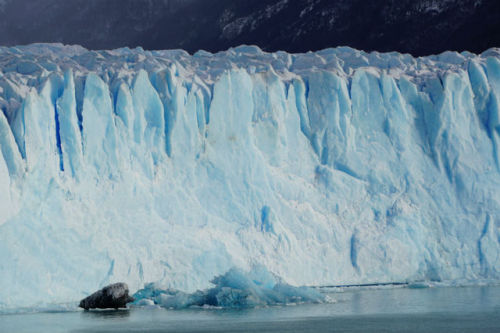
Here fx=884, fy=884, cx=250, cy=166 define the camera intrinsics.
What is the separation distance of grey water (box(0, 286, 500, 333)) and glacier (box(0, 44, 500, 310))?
5.30 feet

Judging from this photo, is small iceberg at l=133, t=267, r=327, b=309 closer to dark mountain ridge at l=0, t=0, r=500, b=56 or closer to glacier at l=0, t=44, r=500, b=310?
glacier at l=0, t=44, r=500, b=310

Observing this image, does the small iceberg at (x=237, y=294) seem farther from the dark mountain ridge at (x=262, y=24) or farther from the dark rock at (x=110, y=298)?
the dark mountain ridge at (x=262, y=24)

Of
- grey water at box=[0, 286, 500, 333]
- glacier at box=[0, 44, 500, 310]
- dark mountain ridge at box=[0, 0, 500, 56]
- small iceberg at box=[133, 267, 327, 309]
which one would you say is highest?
dark mountain ridge at box=[0, 0, 500, 56]

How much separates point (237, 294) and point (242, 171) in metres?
3.86

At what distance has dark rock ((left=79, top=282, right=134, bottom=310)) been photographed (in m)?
15.2

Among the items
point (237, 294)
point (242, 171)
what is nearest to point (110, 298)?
point (237, 294)

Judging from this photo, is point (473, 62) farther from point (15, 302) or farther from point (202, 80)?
point (15, 302)

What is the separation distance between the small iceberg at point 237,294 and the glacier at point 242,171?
512 millimetres

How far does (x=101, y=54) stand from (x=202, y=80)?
2786 mm

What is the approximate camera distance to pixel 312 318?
41.7 ft

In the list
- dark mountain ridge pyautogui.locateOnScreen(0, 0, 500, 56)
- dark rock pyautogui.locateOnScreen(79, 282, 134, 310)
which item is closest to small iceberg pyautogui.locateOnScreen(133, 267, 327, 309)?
dark rock pyautogui.locateOnScreen(79, 282, 134, 310)

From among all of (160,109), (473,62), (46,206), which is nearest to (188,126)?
(160,109)

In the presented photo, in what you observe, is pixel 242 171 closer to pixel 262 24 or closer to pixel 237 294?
pixel 237 294

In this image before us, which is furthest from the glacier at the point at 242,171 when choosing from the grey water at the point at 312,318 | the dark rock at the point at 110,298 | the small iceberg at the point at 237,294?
the grey water at the point at 312,318
